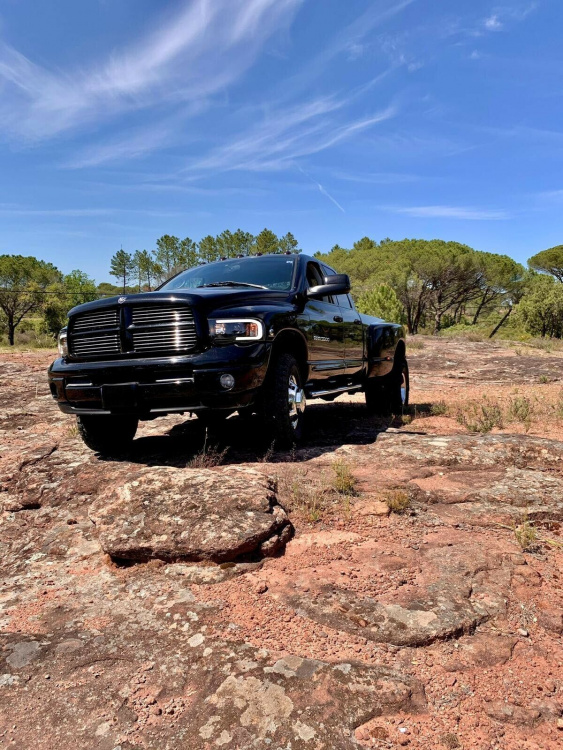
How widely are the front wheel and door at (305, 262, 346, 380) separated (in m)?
1.86

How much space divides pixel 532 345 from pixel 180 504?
2200 cm

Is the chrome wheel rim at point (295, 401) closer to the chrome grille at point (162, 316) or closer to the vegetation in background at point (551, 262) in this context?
the chrome grille at point (162, 316)

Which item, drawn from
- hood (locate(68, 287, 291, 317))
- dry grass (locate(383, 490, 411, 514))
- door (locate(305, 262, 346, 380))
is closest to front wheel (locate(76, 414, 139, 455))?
hood (locate(68, 287, 291, 317))

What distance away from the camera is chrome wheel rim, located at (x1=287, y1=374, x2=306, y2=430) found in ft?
14.8

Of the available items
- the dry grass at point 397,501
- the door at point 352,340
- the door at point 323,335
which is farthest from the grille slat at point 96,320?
the door at point 352,340

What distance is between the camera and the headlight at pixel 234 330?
3971mm

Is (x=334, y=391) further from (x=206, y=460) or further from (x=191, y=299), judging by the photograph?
(x=191, y=299)

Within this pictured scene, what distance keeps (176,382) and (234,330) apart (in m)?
0.61

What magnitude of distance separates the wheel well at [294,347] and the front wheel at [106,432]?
57.8 inches

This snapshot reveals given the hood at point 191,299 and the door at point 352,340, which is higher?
the hood at point 191,299

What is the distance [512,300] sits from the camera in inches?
1892

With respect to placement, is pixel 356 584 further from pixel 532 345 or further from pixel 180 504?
pixel 532 345

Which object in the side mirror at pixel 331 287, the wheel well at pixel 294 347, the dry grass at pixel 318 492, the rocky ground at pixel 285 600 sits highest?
the side mirror at pixel 331 287

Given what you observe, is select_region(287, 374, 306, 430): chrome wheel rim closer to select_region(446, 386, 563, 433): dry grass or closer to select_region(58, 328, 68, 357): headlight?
select_region(58, 328, 68, 357): headlight
